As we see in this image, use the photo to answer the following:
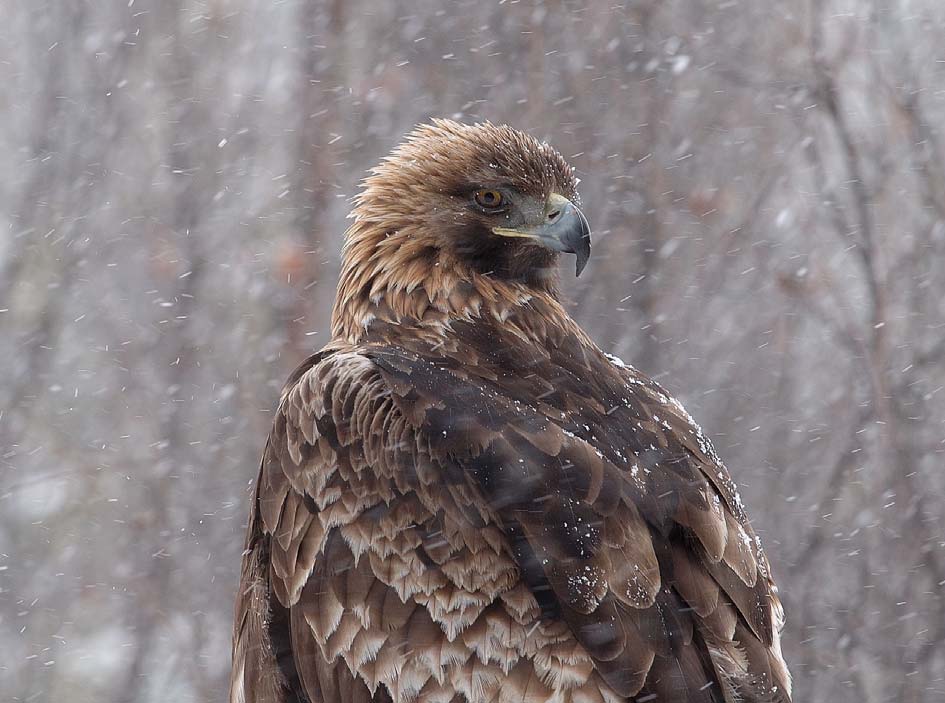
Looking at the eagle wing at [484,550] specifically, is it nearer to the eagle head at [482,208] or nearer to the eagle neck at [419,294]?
the eagle neck at [419,294]

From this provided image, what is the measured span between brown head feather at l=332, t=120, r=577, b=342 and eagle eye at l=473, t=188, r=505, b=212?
0.02 meters

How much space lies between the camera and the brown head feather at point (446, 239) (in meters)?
4.23

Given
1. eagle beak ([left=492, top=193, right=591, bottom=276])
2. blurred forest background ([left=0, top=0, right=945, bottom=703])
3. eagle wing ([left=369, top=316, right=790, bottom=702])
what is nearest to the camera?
eagle wing ([left=369, top=316, right=790, bottom=702])

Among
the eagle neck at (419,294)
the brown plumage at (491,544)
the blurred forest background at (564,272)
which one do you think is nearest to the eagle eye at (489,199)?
the eagle neck at (419,294)

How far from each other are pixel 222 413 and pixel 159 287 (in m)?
0.80

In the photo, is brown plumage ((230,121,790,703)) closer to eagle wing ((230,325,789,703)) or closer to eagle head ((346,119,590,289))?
eagle wing ((230,325,789,703))

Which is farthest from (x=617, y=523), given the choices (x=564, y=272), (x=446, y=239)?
(x=564, y=272)

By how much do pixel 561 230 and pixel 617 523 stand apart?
1.24 metres

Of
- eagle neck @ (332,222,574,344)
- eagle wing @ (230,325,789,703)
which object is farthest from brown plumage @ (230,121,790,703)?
eagle neck @ (332,222,574,344)

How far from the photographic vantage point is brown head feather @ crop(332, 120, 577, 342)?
4230mm

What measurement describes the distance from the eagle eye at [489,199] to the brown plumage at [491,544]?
0.48m

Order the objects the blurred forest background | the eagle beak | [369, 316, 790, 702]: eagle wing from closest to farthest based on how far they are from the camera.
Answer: [369, 316, 790, 702]: eagle wing → the eagle beak → the blurred forest background

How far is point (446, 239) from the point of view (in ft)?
14.1

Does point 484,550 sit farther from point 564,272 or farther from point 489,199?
point 564,272
